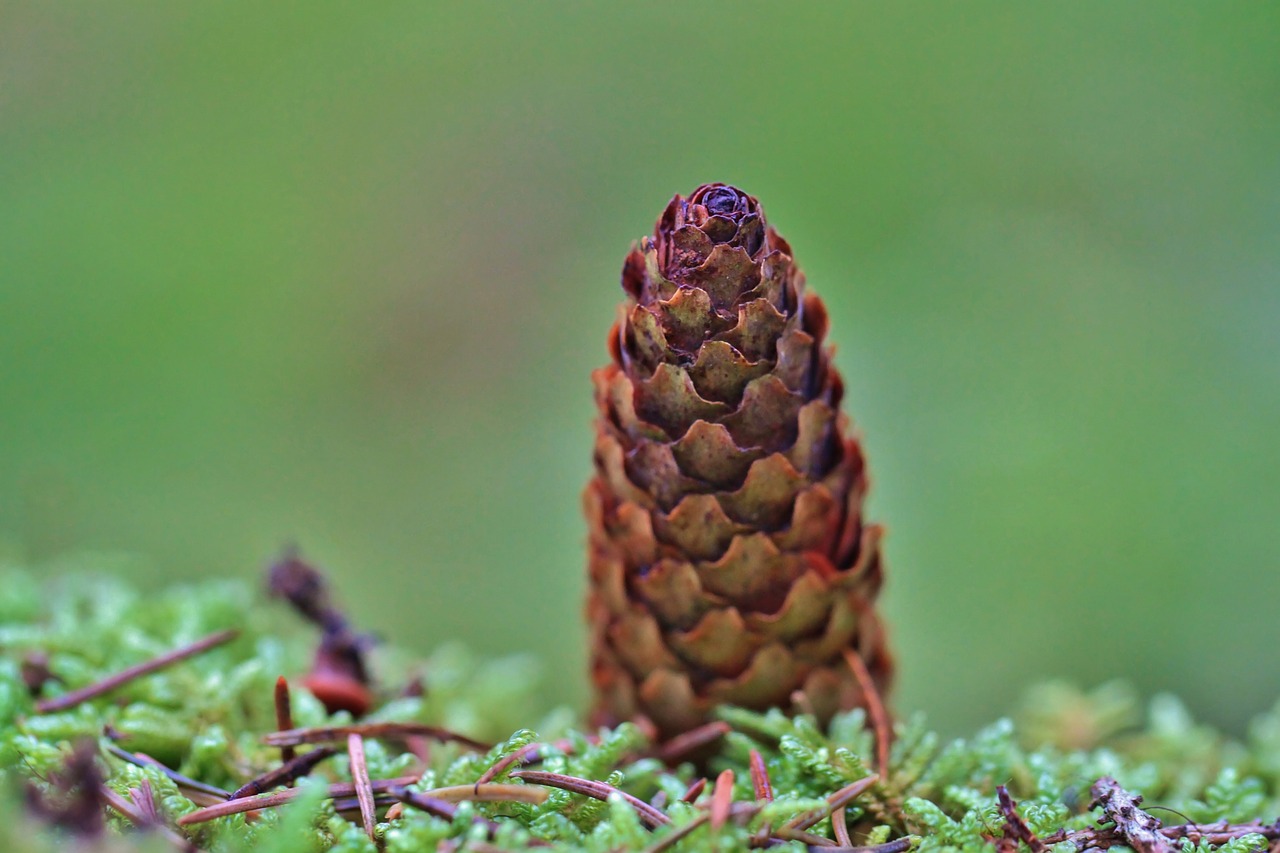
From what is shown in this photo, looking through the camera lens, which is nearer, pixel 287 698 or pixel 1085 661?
pixel 287 698

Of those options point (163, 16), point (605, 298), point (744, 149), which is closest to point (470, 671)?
point (605, 298)

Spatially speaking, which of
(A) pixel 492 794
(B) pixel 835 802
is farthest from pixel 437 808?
(B) pixel 835 802

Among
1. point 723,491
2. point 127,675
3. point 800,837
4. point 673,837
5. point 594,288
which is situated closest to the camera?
point 673,837

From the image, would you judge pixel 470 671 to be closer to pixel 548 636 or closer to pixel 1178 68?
pixel 548 636

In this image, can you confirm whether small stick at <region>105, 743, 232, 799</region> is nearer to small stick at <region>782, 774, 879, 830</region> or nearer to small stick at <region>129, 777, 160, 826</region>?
small stick at <region>129, 777, 160, 826</region>

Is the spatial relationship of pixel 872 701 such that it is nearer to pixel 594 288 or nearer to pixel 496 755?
pixel 496 755

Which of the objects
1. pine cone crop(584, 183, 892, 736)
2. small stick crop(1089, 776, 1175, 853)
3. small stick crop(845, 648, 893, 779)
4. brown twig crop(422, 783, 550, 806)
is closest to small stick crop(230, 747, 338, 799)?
brown twig crop(422, 783, 550, 806)
